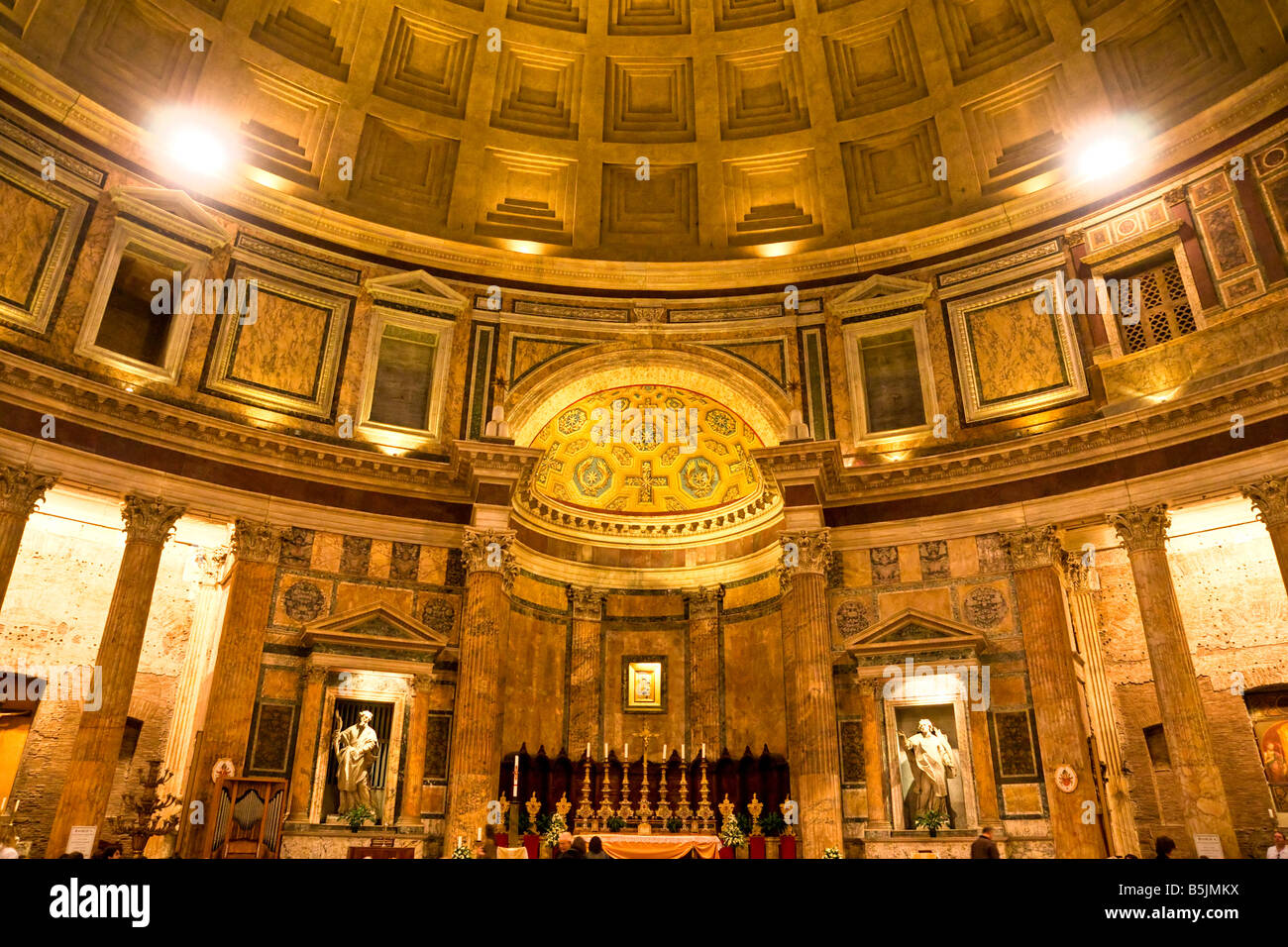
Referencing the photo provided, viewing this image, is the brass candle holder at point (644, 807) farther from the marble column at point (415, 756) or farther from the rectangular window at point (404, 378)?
the rectangular window at point (404, 378)

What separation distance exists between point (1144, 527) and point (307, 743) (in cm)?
1914

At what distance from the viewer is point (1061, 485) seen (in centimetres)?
2077

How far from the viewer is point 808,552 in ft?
70.7

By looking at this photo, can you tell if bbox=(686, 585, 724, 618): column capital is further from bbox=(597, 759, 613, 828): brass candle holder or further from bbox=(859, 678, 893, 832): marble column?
bbox=(859, 678, 893, 832): marble column

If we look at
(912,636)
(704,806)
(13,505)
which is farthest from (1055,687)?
(13,505)

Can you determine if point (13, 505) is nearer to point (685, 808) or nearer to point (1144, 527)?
point (685, 808)

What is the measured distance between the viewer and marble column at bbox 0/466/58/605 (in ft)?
57.6

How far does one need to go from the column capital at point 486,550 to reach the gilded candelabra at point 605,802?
5.67 metres

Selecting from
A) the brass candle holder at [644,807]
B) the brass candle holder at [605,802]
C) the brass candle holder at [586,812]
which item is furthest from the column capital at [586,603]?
the brass candle holder at [644,807]

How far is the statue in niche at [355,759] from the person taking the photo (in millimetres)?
19391

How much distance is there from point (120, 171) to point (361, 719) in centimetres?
1456

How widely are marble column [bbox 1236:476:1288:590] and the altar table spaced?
1291cm
